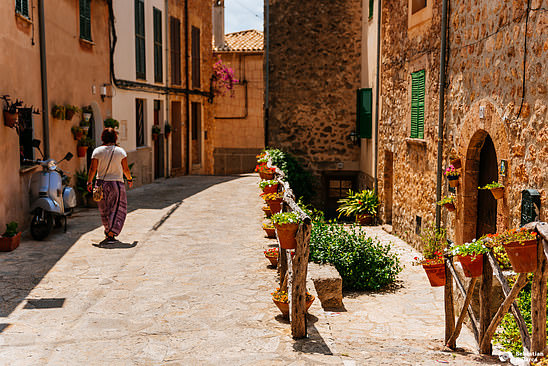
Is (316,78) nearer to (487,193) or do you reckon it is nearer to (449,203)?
(449,203)

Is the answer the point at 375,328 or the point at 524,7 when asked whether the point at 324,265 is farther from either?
the point at 524,7

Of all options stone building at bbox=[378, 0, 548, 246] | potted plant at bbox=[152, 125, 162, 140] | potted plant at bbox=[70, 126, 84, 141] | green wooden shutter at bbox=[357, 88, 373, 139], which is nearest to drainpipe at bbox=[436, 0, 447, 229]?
stone building at bbox=[378, 0, 548, 246]

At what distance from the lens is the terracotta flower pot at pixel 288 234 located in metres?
4.91

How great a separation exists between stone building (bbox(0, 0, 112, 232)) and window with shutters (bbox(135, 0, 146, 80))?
8.38 feet

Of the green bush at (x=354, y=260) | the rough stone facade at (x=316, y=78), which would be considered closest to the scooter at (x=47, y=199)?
the green bush at (x=354, y=260)

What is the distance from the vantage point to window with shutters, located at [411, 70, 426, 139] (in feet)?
36.4

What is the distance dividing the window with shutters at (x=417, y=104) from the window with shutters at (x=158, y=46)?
10226mm

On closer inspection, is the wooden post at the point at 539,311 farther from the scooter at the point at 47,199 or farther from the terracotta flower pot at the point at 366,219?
the terracotta flower pot at the point at 366,219

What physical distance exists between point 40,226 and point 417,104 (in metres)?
7.12

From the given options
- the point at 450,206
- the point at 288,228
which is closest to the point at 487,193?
the point at 450,206

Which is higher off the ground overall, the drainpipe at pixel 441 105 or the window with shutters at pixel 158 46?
the window with shutters at pixel 158 46

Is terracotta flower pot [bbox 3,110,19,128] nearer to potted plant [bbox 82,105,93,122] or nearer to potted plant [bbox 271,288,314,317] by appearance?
potted plant [bbox 82,105,93,122]

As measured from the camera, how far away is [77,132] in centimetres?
1248

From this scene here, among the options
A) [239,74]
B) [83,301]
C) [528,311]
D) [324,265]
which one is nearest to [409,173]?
[324,265]
